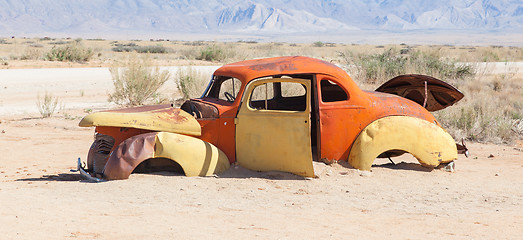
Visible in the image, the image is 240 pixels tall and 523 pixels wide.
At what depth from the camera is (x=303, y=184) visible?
7801 millimetres

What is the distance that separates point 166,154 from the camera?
7.74 meters

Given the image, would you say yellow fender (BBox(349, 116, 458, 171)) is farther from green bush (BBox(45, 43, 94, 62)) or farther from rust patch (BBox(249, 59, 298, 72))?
green bush (BBox(45, 43, 94, 62))

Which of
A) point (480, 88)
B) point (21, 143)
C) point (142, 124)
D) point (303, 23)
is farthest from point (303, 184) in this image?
point (303, 23)

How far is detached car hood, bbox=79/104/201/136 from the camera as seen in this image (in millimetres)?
7789

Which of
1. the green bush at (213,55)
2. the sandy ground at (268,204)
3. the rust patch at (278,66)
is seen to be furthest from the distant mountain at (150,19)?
the sandy ground at (268,204)

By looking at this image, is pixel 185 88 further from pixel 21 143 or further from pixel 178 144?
pixel 178 144

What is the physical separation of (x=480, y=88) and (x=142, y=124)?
49.9 feet

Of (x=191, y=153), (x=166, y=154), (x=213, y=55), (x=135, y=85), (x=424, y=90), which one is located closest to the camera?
(x=166, y=154)

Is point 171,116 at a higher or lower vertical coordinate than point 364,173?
higher

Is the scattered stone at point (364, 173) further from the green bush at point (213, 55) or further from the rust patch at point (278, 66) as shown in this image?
the green bush at point (213, 55)

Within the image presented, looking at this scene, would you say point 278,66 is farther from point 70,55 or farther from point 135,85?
point 70,55

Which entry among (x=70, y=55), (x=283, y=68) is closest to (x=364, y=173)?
(x=283, y=68)

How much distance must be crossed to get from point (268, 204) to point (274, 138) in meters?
1.14

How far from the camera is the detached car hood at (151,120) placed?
7789 millimetres
